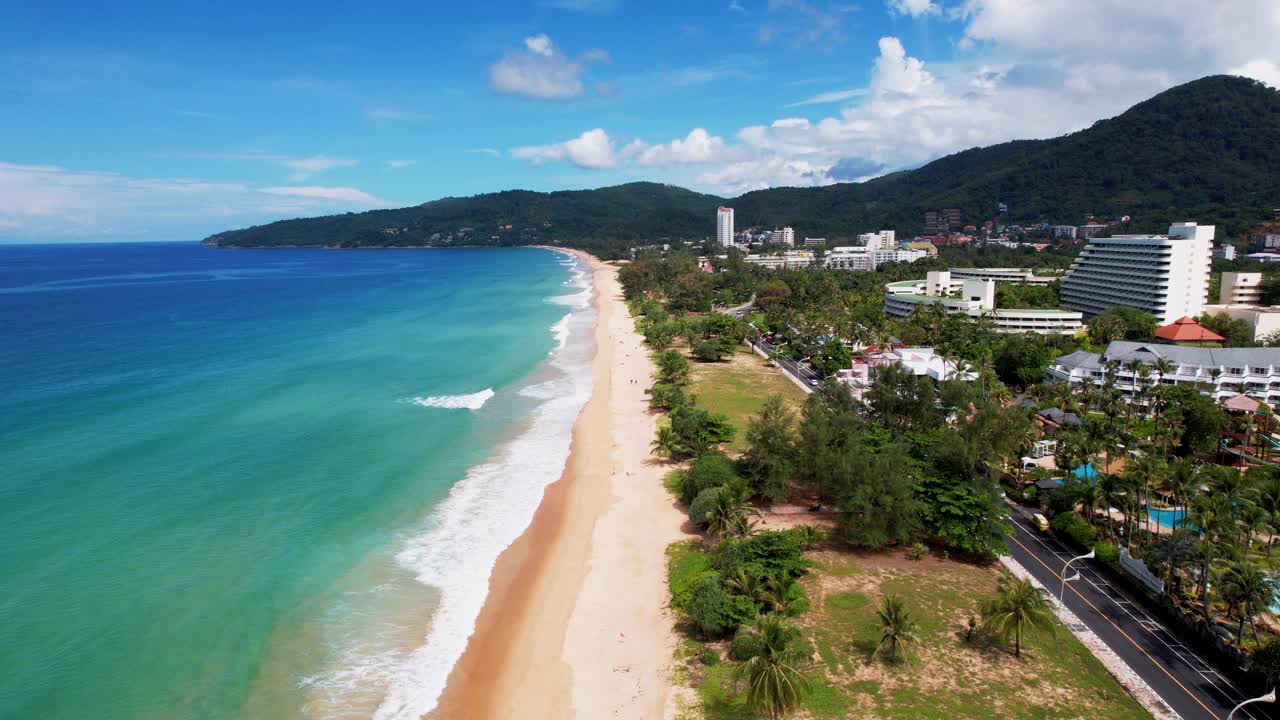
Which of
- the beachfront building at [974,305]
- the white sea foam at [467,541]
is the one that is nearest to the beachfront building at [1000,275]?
the beachfront building at [974,305]

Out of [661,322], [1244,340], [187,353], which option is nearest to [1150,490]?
[1244,340]

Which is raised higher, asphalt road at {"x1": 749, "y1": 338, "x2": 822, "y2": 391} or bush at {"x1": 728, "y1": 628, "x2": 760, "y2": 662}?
asphalt road at {"x1": 749, "y1": 338, "x2": 822, "y2": 391}

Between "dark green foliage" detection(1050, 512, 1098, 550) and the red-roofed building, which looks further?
the red-roofed building

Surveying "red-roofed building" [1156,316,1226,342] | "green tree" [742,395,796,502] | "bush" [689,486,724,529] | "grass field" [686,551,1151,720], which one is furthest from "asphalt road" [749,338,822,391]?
"grass field" [686,551,1151,720]

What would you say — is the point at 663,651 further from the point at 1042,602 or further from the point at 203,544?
the point at 203,544

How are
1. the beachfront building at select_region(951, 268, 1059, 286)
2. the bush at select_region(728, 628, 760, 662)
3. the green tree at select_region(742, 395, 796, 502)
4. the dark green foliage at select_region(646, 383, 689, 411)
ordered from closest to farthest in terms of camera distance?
the bush at select_region(728, 628, 760, 662) < the green tree at select_region(742, 395, 796, 502) < the dark green foliage at select_region(646, 383, 689, 411) < the beachfront building at select_region(951, 268, 1059, 286)

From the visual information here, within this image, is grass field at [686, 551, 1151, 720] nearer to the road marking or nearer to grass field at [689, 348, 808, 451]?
the road marking

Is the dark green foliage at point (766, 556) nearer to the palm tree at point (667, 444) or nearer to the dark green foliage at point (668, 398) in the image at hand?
the palm tree at point (667, 444)

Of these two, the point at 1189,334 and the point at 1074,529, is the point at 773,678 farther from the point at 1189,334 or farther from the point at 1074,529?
the point at 1189,334

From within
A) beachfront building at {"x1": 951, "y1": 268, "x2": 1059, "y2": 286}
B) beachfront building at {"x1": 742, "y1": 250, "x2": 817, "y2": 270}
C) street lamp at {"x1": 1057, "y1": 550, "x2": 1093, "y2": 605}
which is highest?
beachfront building at {"x1": 742, "y1": 250, "x2": 817, "y2": 270}

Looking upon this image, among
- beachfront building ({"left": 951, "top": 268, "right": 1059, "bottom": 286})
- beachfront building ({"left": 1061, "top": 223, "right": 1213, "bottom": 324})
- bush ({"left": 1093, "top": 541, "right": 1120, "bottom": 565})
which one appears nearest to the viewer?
bush ({"left": 1093, "top": 541, "right": 1120, "bottom": 565})
